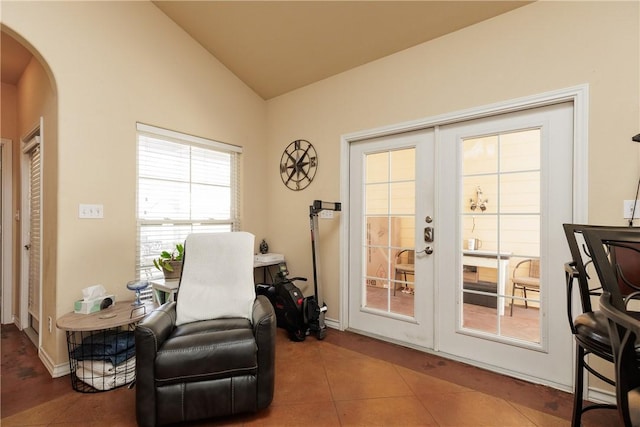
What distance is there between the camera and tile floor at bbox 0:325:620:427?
179 centimetres

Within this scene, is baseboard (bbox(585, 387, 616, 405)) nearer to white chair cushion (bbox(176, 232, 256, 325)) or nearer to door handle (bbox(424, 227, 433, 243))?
door handle (bbox(424, 227, 433, 243))

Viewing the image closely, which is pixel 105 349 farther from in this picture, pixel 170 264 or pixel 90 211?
pixel 90 211

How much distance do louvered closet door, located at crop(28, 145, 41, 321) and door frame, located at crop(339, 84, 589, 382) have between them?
9.63 feet

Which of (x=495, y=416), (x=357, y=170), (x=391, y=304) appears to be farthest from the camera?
(x=357, y=170)

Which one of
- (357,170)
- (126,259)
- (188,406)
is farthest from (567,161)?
(126,259)

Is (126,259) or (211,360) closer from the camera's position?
(211,360)

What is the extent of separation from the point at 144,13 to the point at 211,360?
3036 mm

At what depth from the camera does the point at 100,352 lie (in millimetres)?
2168

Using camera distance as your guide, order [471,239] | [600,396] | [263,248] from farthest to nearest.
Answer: [263,248] → [471,239] → [600,396]

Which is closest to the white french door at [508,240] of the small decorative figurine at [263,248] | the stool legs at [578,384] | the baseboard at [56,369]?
the stool legs at [578,384]

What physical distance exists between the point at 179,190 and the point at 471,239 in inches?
112

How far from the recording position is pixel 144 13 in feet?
9.12

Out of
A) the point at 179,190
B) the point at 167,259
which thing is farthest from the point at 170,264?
the point at 179,190

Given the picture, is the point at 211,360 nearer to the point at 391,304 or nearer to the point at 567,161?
the point at 391,304
